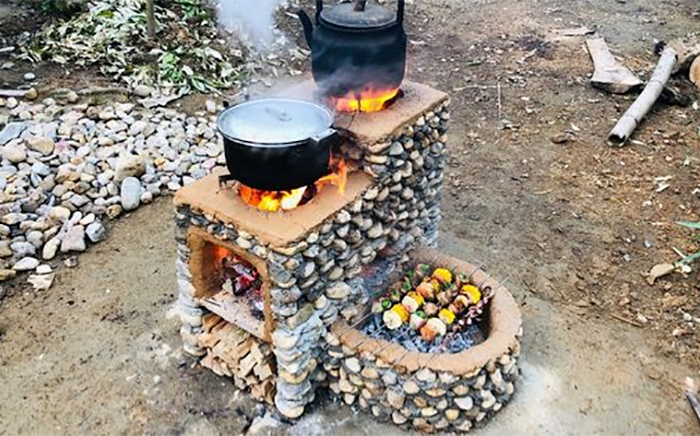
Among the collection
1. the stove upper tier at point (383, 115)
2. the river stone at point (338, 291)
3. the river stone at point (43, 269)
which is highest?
the stove upper tier at point (383, 115)

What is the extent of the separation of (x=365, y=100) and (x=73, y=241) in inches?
119

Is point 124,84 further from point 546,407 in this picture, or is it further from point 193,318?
point 546,407

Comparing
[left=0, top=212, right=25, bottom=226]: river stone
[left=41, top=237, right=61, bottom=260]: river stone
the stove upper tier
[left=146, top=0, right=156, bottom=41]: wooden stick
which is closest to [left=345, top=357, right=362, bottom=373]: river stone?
the stove upper tier

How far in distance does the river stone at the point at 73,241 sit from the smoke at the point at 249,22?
436 centimetres

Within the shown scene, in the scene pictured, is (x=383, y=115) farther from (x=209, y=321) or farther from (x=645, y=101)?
(x=645, y=101)

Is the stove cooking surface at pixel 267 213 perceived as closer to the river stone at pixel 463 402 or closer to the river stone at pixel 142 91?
the river stone at pixel 463 402

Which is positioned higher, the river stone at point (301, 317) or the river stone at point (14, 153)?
the river stone at point (301, 317)

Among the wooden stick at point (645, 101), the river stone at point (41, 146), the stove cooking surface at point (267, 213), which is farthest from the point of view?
the wooden stick at point (645, 101)

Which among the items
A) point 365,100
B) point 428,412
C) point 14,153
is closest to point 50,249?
point 14,153

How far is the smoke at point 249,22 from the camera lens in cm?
932

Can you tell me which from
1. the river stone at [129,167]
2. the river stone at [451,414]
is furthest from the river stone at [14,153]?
the river stone at [451,414]

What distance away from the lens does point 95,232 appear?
19.2ft

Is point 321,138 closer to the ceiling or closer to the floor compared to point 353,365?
closer to the ceiling

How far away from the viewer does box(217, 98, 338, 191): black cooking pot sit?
145 inches
